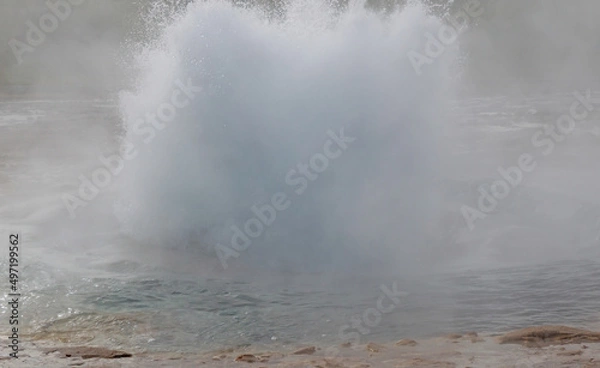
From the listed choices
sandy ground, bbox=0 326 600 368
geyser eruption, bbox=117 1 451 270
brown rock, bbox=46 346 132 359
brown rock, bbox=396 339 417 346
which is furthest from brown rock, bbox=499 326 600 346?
geyser eruption, bbox=117 1 451 270

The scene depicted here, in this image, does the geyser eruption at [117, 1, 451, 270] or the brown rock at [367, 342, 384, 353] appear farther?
the geyser eruption at [117, 1, 451, 270]

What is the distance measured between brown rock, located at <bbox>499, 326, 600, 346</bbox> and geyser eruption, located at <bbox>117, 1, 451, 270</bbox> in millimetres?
2251

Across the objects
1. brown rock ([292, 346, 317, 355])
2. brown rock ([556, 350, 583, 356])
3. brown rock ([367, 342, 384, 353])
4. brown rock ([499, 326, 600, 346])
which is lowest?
brown rock ([556, 350, 583, 356])

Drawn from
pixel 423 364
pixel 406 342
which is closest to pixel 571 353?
pixel 423 364

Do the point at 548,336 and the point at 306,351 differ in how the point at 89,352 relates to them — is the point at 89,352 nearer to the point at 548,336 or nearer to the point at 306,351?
the point at 306,351

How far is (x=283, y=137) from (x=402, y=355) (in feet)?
11.3

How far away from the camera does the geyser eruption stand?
268 inches

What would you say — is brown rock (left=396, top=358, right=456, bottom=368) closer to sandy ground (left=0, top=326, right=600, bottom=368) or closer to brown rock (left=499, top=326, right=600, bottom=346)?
sandy ground (left=0, top=326, right=600, bottom=368)

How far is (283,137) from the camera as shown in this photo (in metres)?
7.17

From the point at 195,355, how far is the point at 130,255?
231cm

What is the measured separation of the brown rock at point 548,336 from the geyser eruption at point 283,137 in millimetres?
2251

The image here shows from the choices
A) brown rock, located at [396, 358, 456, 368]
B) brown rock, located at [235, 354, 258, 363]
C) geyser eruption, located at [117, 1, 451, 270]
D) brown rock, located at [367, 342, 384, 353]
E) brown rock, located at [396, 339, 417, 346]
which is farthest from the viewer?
geyser eruption, located at [117, 1, 451, 270]

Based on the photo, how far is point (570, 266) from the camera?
5770mm

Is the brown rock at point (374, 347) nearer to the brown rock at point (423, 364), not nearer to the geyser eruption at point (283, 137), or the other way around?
the brown rock at point (423, 364)
